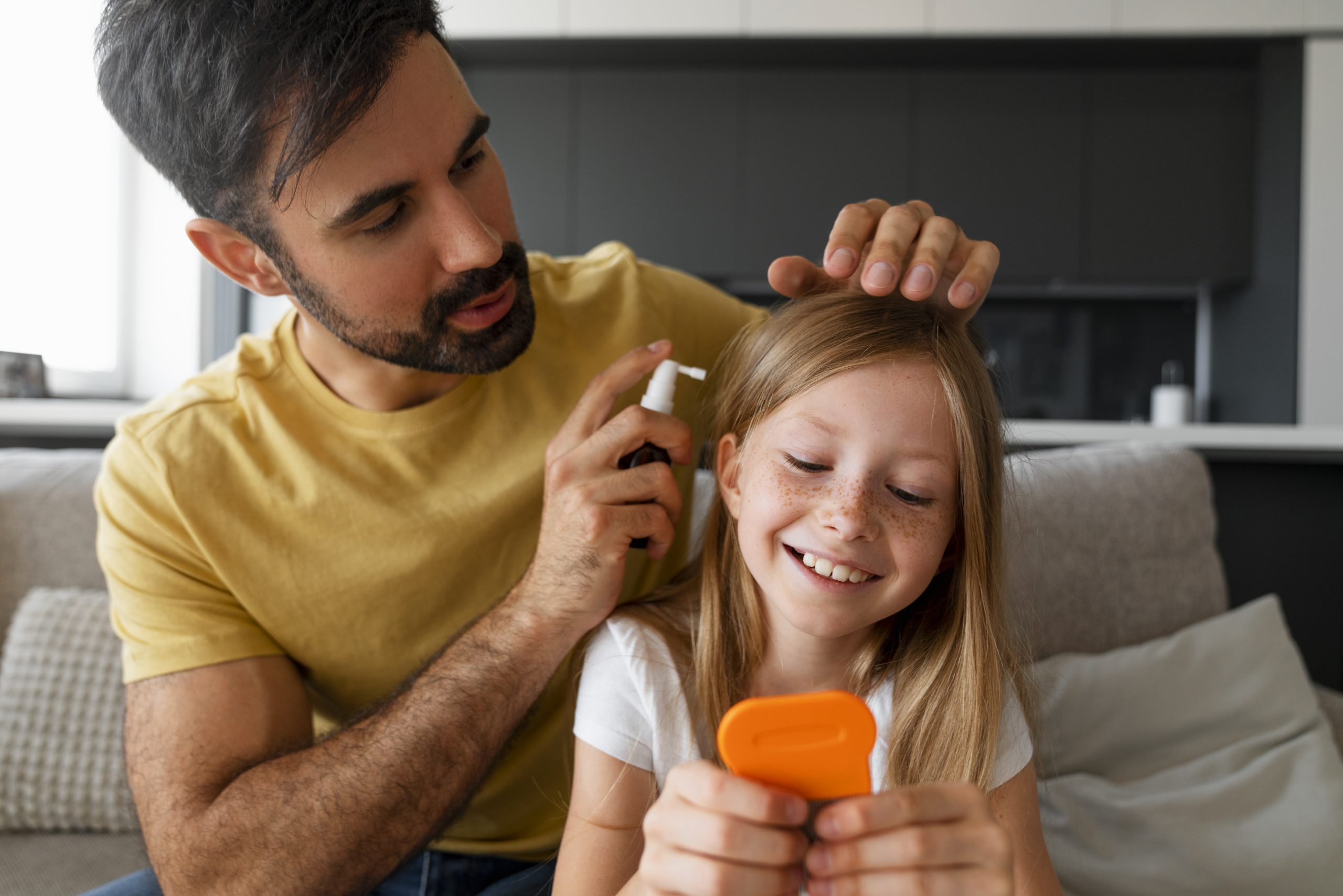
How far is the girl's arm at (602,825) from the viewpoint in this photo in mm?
911

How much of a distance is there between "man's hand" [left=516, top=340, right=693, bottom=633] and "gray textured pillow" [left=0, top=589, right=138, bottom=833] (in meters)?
0.90

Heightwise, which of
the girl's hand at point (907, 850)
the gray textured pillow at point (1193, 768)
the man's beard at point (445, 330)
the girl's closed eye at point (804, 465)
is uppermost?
the man's beard at point (445, 330)

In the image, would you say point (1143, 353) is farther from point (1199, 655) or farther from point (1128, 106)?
point (1199, 655)

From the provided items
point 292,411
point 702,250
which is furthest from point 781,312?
point 702,250

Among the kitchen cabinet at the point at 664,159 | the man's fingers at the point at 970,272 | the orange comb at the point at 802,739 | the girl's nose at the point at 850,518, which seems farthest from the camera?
the kitchen cabinet at the point at 664,159

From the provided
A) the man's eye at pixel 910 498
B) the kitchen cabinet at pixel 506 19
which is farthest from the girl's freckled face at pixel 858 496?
the kitchen cabinet at pixel 506 19

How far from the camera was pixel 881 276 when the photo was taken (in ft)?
3.06

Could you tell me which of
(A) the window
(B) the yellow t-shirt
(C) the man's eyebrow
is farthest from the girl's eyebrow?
(A) the window

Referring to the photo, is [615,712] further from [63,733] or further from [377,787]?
[63,733]

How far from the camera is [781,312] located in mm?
1105

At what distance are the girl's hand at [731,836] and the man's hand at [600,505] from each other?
385 millimetres

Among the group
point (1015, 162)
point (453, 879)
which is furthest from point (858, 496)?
point (1015, 162)

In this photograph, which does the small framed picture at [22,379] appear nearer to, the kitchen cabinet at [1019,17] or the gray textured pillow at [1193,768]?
the gray textured pillow at [1193,768]

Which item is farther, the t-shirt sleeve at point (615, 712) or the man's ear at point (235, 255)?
the man's ear at point (235, 255)
